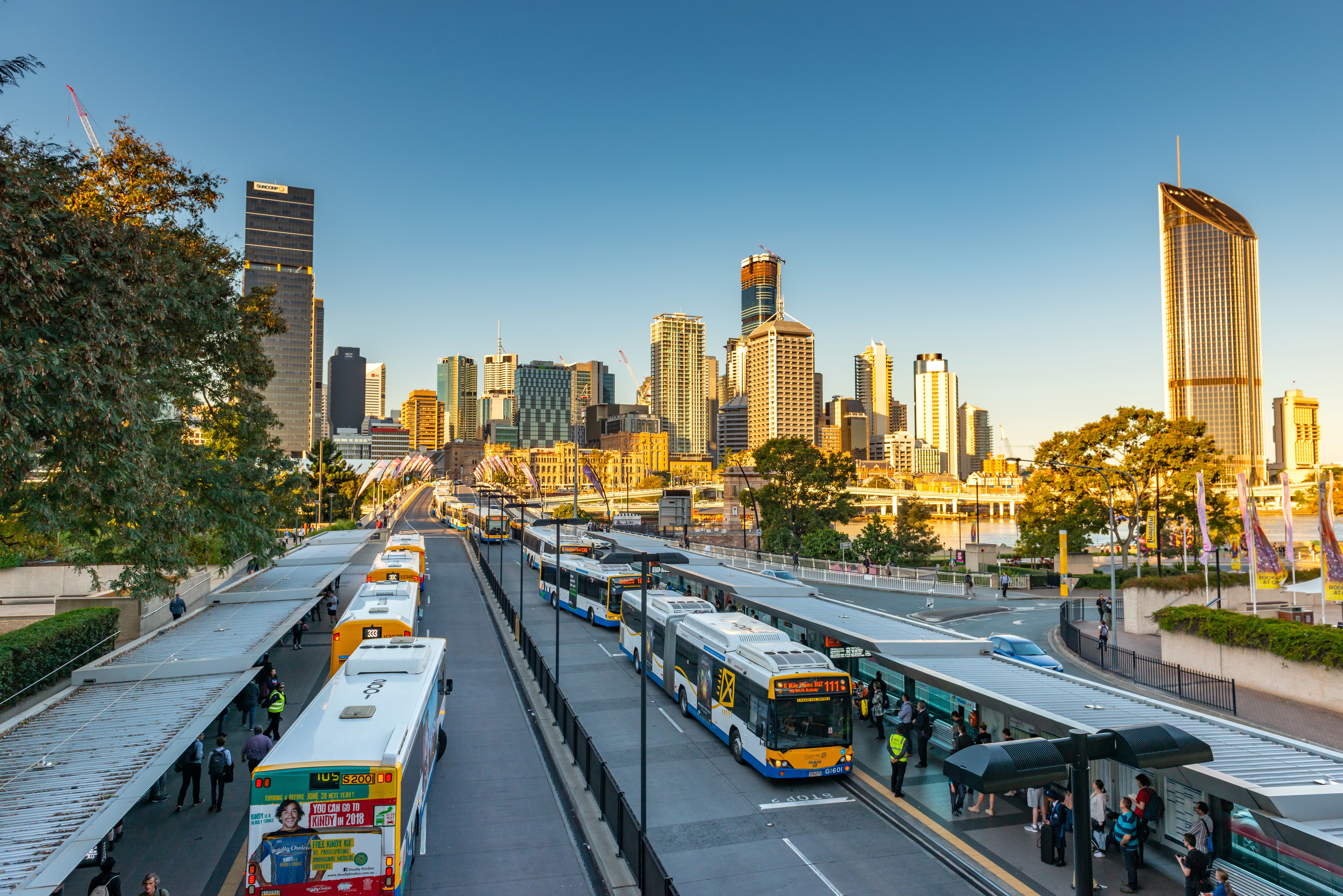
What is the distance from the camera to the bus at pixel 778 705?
17.5 m

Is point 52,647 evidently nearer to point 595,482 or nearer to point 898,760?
point 898,760

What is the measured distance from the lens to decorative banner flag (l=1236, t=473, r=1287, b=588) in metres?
29.7

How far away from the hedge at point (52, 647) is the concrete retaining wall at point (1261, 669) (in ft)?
106

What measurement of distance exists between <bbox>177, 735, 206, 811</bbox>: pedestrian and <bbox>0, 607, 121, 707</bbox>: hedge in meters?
3.56

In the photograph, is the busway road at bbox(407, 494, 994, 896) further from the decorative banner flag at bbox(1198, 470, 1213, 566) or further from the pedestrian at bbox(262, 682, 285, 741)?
the decorative banner flag at bbox(1198, 470, 1213, 566)

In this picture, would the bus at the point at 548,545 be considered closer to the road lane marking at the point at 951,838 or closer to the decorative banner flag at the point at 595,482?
the decorative banner flag at the point at 595,482

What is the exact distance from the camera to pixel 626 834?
45.2 ft

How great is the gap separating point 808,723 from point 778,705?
83cm

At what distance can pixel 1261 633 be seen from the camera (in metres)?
24.6

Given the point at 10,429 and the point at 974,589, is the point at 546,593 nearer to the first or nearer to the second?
the point at 974,589

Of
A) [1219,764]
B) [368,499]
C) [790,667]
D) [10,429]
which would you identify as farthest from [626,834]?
[368,499]

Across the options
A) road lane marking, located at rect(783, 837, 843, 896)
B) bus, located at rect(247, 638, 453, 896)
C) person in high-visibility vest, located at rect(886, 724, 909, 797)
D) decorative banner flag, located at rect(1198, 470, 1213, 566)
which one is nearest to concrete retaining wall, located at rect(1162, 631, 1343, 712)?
decorative banner flag, located at rect(1198, 470, 1213, 566)

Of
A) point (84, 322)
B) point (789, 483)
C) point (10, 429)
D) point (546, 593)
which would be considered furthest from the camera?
point (789, 483)

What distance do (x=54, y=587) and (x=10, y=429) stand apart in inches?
955
